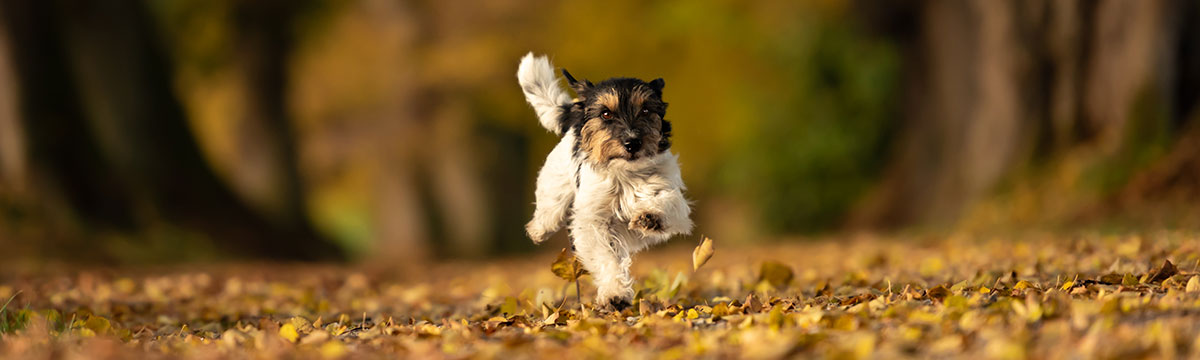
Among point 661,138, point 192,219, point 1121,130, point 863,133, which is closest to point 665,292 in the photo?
point 661,138

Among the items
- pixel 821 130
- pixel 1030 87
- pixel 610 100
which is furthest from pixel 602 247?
pixel 821 130

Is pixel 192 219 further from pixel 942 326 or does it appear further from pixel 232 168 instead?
pixel 942 326

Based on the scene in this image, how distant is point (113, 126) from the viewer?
1581 cm

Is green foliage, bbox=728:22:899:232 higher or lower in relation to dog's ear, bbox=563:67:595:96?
higher

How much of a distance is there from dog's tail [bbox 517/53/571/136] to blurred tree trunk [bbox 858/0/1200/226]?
9657mm

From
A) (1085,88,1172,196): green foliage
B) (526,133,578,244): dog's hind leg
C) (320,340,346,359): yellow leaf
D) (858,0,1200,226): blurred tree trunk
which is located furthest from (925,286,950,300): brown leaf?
(858,0,1200,226): blurred tree trunk

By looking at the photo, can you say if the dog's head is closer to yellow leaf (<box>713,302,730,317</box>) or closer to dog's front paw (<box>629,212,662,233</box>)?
dog's front paw (<box>629,212,662,233</box>)

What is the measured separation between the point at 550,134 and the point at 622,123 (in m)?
17.1

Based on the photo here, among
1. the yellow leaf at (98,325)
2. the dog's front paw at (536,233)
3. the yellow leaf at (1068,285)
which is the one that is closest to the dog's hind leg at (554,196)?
the dog's front paw at (536,233)

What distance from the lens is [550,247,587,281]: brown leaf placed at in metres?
5.99

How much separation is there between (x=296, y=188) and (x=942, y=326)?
20192mm

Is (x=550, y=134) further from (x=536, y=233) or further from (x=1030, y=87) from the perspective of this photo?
(x=536, y=233)

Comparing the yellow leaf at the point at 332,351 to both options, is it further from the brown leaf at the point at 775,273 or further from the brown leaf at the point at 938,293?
the brown leaf at the point at 775,273

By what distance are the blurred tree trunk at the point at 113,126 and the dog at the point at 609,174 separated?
1029 centimetres
